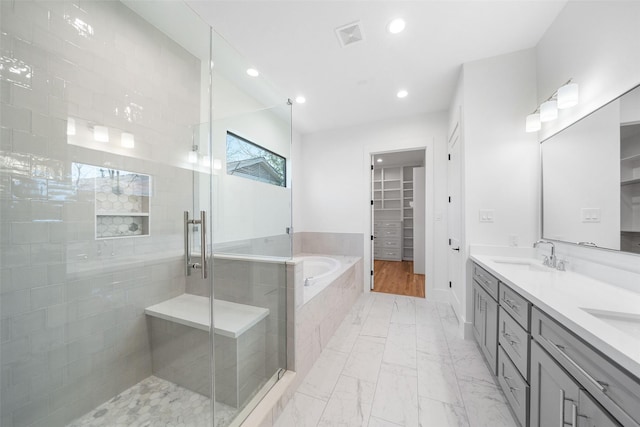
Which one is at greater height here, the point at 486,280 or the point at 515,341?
the point at 486,280

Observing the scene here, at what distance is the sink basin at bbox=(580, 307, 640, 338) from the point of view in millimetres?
868

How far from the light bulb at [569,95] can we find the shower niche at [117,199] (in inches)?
122

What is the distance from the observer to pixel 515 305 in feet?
4.21

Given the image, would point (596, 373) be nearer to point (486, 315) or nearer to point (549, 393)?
point (549, 393)

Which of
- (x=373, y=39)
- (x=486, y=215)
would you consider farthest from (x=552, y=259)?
(x=373, y=39)

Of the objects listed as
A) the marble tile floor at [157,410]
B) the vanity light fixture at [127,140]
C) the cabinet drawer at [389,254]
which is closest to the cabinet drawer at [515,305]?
the marble tile floor at [157,410]

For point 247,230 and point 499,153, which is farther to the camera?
point 499,153

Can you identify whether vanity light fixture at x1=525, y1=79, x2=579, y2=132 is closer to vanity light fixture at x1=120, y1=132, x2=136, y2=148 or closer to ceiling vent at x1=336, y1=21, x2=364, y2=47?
ceiling vent at x1=336, y1=21, x2=364, y2=47

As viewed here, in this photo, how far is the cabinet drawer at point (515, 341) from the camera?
1156mm

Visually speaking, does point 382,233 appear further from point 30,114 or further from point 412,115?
point 30,114

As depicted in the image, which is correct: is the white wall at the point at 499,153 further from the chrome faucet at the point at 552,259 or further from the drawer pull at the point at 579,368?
the drawer pull at the point at 579,368

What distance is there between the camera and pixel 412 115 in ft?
11.0

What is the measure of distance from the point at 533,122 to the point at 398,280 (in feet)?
10.2

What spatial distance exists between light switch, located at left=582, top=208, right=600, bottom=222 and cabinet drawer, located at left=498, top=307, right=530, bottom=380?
84 cm
